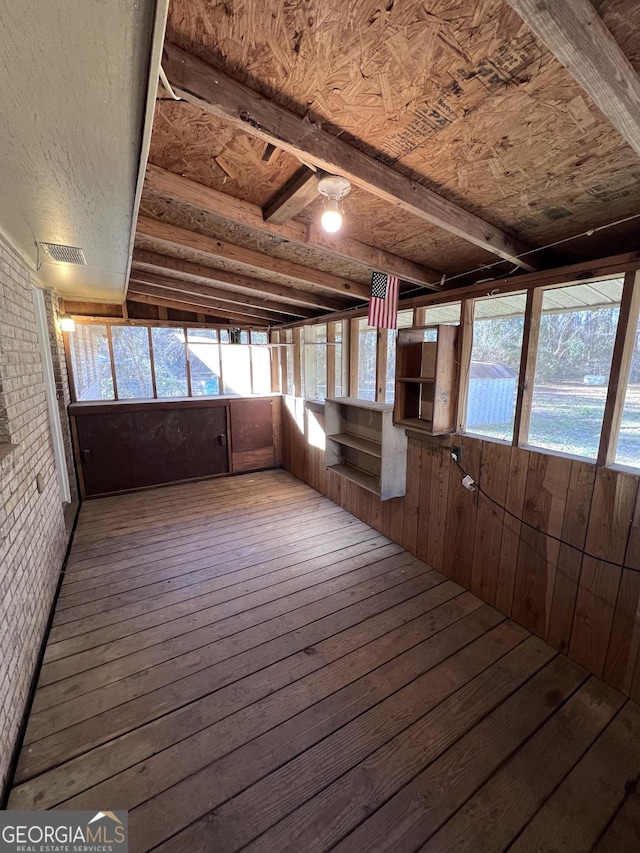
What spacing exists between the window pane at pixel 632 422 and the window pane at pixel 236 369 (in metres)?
5.38

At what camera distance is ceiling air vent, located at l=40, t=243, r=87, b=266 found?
2244 millimetres

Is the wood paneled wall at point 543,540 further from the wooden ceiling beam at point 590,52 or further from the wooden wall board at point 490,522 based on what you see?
the wooden ceiling beam at point 590,52

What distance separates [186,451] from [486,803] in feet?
15.5

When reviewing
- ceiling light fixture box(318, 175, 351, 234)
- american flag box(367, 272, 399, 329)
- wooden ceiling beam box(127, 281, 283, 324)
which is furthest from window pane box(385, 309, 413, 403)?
wooden ceiling beam box(127, 281, 283, 324)

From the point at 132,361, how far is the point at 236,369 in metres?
1.74

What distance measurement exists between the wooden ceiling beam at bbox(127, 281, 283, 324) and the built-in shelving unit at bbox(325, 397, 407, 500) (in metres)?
2.67

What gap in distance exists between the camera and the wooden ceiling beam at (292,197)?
65.9 inches

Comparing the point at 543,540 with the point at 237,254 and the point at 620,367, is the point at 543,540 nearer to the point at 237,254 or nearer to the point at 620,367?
the point at 620,367

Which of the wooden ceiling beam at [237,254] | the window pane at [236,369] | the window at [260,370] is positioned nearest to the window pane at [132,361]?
the window pane at [236,369]

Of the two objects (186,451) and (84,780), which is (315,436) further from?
(84,780)

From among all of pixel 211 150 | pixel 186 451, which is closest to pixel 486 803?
pixel 211 150

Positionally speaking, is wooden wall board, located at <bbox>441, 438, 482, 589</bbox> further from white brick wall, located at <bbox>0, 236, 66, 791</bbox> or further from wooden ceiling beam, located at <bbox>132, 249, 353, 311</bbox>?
white brick wall, located at <bbox>0, 236, 66, 791</bbox>

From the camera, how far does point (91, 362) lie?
5293 mm

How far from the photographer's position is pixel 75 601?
2.46m
